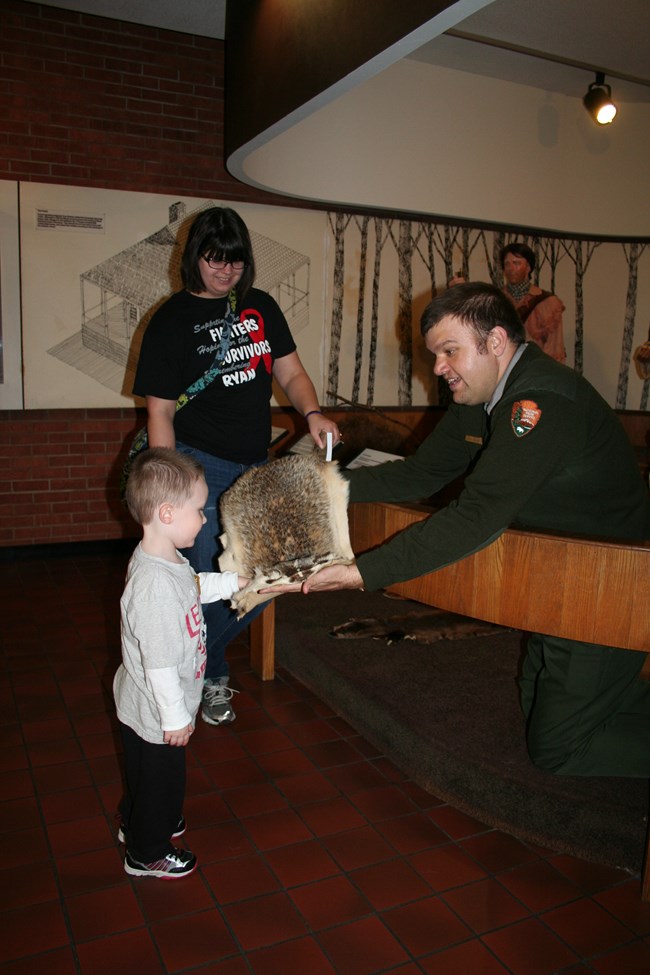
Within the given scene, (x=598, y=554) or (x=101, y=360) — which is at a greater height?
(x=101, y=360)

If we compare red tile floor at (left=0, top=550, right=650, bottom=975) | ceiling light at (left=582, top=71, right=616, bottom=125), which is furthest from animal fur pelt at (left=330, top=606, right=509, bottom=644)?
ceiling light at (left=582, top=71, right=616, bottom=125)

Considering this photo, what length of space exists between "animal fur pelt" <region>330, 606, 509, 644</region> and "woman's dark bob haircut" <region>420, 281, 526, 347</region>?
5.62 feet

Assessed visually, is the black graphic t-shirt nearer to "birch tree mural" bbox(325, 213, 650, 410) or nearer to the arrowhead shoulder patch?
the arrowhead shoulder patch

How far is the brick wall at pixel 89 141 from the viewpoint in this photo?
4.88 metres

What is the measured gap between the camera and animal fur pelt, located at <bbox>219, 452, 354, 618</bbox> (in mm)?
1952

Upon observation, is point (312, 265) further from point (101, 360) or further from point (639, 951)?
point (639, 951)

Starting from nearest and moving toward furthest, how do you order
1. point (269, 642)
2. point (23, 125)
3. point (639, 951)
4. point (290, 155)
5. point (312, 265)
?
point (639, 951), point (269, 642), point (290, 155), point (23, 125), point (312, 265)

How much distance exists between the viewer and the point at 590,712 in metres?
2.20

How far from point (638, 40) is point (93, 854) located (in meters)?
5.61

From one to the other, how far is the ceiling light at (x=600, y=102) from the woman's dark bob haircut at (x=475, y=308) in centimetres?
412

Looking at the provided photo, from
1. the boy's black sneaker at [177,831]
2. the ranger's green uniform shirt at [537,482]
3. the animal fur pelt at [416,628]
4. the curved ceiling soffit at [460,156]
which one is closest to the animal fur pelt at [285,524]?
the ranger's green uniform shirt at [537,482]

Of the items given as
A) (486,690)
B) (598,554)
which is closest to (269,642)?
(486,690)

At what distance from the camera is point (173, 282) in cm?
548

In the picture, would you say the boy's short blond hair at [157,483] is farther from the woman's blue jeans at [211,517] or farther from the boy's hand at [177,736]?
the woman's blue jeans at [211,517]
